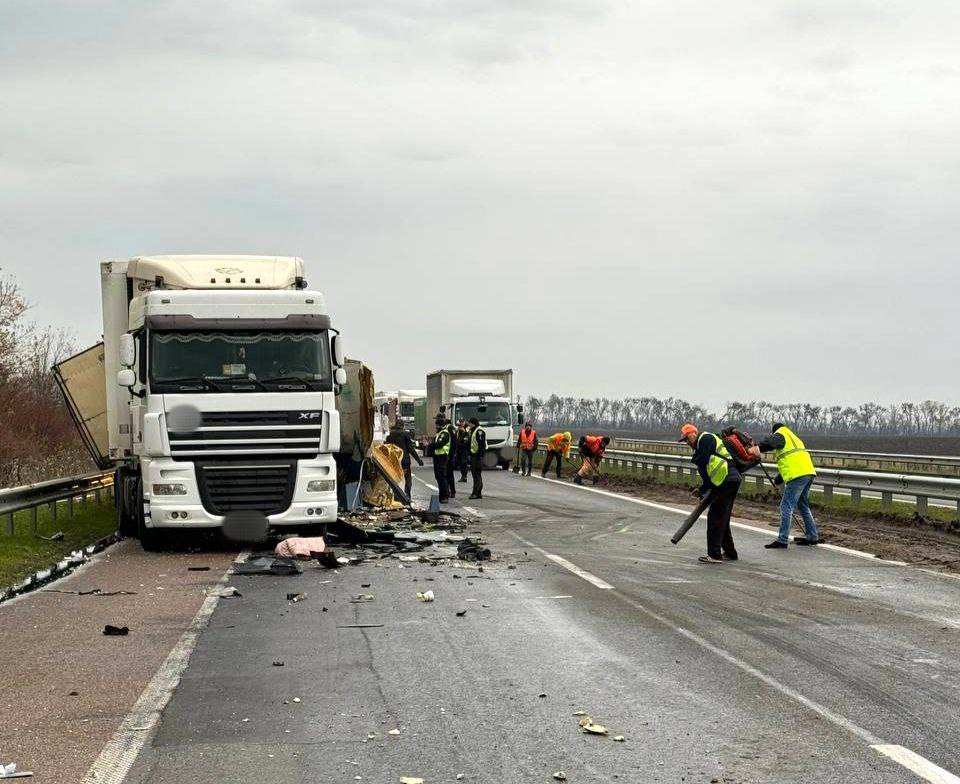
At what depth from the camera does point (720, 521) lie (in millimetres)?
15656

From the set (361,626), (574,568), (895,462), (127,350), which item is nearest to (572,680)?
(361,626)

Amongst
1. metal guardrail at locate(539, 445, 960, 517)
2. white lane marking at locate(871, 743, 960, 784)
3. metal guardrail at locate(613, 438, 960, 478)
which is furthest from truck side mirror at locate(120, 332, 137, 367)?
metal guardrail at locate(613, 438, 960, 478)

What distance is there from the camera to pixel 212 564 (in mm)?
15188

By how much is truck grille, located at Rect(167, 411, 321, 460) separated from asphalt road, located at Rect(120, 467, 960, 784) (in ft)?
7.93

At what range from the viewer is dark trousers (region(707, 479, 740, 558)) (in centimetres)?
1558

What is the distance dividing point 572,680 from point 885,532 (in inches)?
521

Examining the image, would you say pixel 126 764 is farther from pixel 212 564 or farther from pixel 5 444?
pixel 5 444

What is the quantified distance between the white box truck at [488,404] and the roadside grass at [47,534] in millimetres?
23929

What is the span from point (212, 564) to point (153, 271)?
4553 millimetres

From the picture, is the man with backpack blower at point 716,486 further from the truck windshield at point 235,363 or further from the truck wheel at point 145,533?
the truck wheel at point 145,533

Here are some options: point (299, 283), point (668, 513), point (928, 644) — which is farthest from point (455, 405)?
point (928, 644)

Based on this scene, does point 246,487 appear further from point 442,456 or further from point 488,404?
point 488,404

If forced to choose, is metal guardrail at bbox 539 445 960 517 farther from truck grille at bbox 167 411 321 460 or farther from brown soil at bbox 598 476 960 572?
truck grille at bbox 167 411 321 460

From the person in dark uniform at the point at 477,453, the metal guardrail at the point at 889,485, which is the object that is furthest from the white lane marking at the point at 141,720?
the person in dark uniform at the point at 477,453
